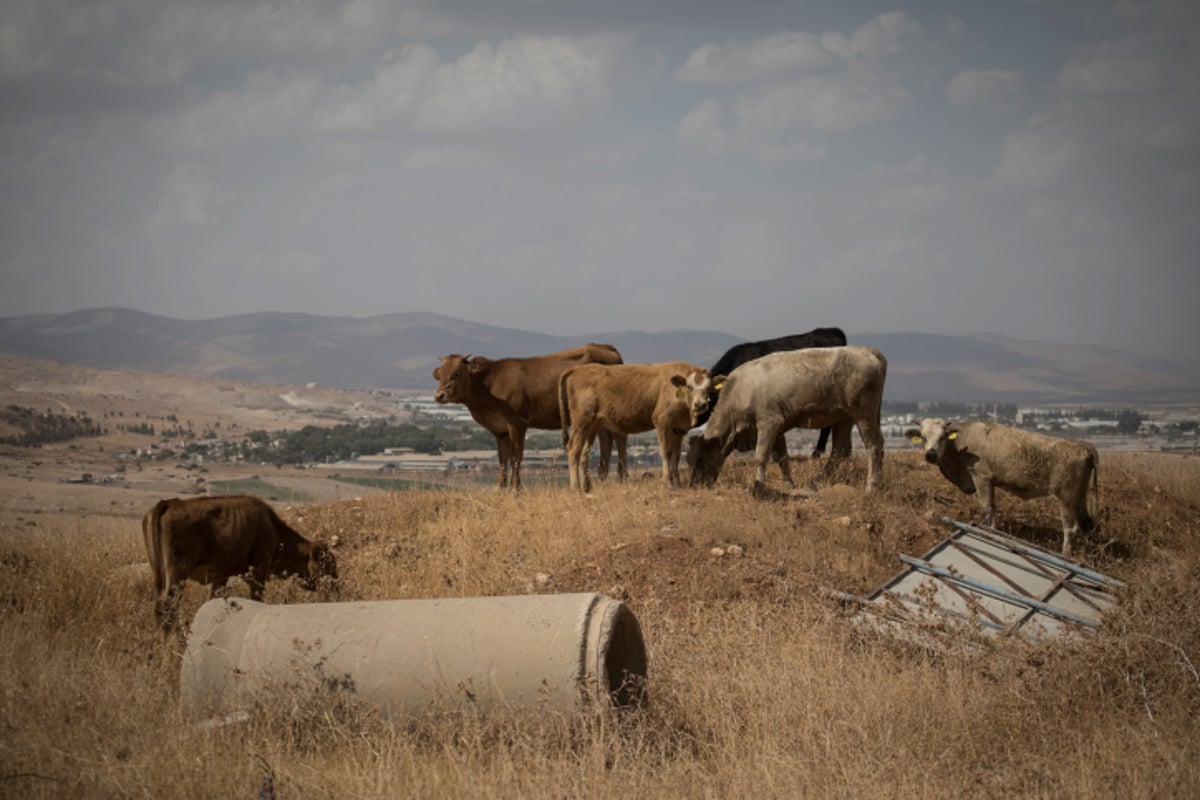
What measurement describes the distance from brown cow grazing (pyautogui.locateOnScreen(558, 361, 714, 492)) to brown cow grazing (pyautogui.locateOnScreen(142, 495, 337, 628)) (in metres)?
5.65

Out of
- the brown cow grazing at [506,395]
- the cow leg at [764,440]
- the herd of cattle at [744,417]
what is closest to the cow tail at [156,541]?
the herd of cattle at [744,417]

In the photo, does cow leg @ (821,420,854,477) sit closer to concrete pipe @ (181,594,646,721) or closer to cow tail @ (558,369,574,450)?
cow tail @ (558,369,574,450)

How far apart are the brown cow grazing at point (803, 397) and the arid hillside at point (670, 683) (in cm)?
128

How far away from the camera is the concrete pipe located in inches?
273

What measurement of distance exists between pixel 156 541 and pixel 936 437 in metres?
10.0

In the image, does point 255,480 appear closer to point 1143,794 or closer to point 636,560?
point 636,560

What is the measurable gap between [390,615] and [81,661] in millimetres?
2918

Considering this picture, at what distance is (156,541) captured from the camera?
30.9ft

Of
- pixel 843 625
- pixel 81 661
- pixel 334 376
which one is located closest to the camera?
pixel 81 661

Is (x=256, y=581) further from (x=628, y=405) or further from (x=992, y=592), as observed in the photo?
(x=992, y=592)

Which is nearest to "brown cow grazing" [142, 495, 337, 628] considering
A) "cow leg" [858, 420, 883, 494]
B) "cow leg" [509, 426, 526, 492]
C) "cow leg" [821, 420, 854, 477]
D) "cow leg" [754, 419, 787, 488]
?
"cow leg" [509, 426, 526, 492]

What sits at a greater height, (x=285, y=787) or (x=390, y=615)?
(x=390, y=615)

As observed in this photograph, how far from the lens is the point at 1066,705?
7.49m

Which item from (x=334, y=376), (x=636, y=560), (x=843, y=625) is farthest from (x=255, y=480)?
(x=334, y=376)
